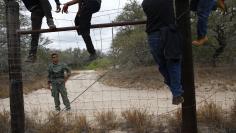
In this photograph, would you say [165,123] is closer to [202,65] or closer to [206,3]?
[206,3]

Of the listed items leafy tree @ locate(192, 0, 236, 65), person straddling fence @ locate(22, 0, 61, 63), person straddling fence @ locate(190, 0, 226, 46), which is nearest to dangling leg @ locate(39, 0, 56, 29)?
person straddling fence @ locate(22, 0, 61, 63)

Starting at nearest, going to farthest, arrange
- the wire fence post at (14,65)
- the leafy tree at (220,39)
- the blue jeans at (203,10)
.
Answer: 1. the blue jeans at (203,10)
2. the wire fence post at (14,65)
3. the leafy tree at (220,39)

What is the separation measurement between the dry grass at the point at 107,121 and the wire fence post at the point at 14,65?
2320 millimetres

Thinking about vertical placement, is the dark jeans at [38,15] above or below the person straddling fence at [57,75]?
above

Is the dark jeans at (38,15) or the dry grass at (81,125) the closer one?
the dark jeans at (38,15)

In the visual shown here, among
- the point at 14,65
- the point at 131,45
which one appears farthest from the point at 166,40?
the point at 131,45

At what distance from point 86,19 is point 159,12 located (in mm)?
1378

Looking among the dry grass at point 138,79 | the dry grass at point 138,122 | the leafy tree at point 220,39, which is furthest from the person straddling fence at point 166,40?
the leafy tree at point 220,39

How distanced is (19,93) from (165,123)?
10.4 feet

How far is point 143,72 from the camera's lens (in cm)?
1767

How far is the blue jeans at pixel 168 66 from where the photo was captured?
4480mm

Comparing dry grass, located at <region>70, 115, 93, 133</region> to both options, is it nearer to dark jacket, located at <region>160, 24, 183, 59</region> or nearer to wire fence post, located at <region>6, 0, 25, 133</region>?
wire fence post, located at <region>6, 0, 25, 133</region>

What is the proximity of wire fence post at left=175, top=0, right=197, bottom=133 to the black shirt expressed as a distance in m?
1.23

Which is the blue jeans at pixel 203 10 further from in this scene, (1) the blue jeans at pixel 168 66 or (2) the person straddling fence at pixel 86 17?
(2) the person straddling fence at pixel 86 17
